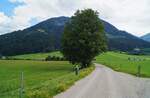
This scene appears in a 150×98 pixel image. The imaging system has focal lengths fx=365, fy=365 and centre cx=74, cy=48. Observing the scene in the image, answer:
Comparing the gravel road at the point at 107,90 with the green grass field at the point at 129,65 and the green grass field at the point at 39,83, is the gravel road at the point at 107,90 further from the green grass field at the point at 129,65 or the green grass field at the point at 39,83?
the green grass field at the point at 129,65

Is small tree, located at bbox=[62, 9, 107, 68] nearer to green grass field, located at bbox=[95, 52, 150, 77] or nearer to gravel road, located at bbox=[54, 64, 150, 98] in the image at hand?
green grass field, located at bbox=[95, 52, 150, 77]

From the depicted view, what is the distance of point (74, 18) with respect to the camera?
73.0m

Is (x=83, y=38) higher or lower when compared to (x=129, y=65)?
higher

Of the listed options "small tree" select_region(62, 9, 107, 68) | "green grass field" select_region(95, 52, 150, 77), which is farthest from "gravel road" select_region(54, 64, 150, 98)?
"small tree" select_region(62, 9, 107, 68)

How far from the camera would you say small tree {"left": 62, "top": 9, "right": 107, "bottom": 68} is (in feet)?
229

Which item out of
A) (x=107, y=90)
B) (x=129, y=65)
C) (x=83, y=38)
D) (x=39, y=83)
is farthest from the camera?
(x=129, y=65)

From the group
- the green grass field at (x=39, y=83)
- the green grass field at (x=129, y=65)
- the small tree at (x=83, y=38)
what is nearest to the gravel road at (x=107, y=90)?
the green grass field at (x=39, y=83)

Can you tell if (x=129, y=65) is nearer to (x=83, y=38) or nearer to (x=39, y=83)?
(x=83, y=38)

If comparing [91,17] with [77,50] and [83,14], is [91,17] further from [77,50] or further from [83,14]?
[77,50]

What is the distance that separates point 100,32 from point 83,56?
259 inches

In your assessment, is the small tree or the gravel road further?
the small tree

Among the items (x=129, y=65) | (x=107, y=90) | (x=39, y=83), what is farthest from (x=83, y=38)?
(x=107, y=90)

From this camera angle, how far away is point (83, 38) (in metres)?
70.4

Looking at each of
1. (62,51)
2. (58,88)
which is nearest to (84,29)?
(62,51)
